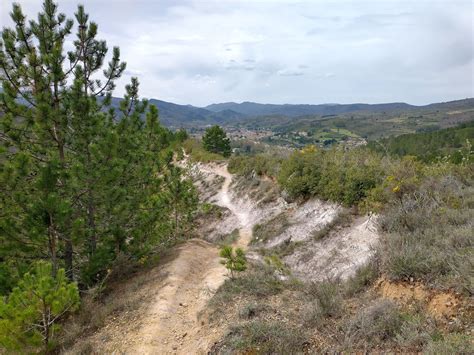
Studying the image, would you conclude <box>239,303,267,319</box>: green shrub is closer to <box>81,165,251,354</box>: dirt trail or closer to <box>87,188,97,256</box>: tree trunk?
<box>81,165,251,354</box>: dirt trail

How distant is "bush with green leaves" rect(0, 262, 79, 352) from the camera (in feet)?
16.1

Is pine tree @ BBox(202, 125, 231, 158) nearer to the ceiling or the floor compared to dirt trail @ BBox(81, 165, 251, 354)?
nearer to the ceiling

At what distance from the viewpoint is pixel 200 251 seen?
10539 mm

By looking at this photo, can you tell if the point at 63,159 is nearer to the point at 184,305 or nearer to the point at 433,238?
the point at 184,305

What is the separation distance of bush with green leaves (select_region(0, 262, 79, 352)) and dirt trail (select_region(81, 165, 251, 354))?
3.35 feet

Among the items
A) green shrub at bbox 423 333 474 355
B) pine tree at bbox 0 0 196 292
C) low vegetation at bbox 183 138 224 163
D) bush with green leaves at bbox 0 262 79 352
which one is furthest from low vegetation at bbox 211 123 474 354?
low vegetation at bbox 183 138 224 163

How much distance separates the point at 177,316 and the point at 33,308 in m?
2.61

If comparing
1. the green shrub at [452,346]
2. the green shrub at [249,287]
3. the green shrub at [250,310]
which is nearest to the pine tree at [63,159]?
the green shrub at [249,287]

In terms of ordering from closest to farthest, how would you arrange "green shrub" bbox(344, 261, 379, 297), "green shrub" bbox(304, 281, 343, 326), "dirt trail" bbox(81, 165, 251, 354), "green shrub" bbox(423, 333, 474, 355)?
"green shrub" bbox(423, 333, 474, 355)
"green shrub" bbox(304, 281, 343, 326)
"dirt trail" bbox(81, 165, 251, 354)
"green shrub" bbox(344, 261, 379, 297)

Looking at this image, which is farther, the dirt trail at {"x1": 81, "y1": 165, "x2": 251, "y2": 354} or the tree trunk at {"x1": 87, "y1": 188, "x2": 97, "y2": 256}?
the tree trunk at {"x1": 87, "y1": 188, "x2": 97, "y2": 256}

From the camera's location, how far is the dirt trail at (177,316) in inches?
221

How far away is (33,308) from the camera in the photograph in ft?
16.5

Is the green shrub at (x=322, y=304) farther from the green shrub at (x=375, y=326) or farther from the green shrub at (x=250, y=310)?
the green shrub at (x=250, y=310)

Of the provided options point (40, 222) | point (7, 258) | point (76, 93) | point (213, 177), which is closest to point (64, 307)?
point (40, 222)
